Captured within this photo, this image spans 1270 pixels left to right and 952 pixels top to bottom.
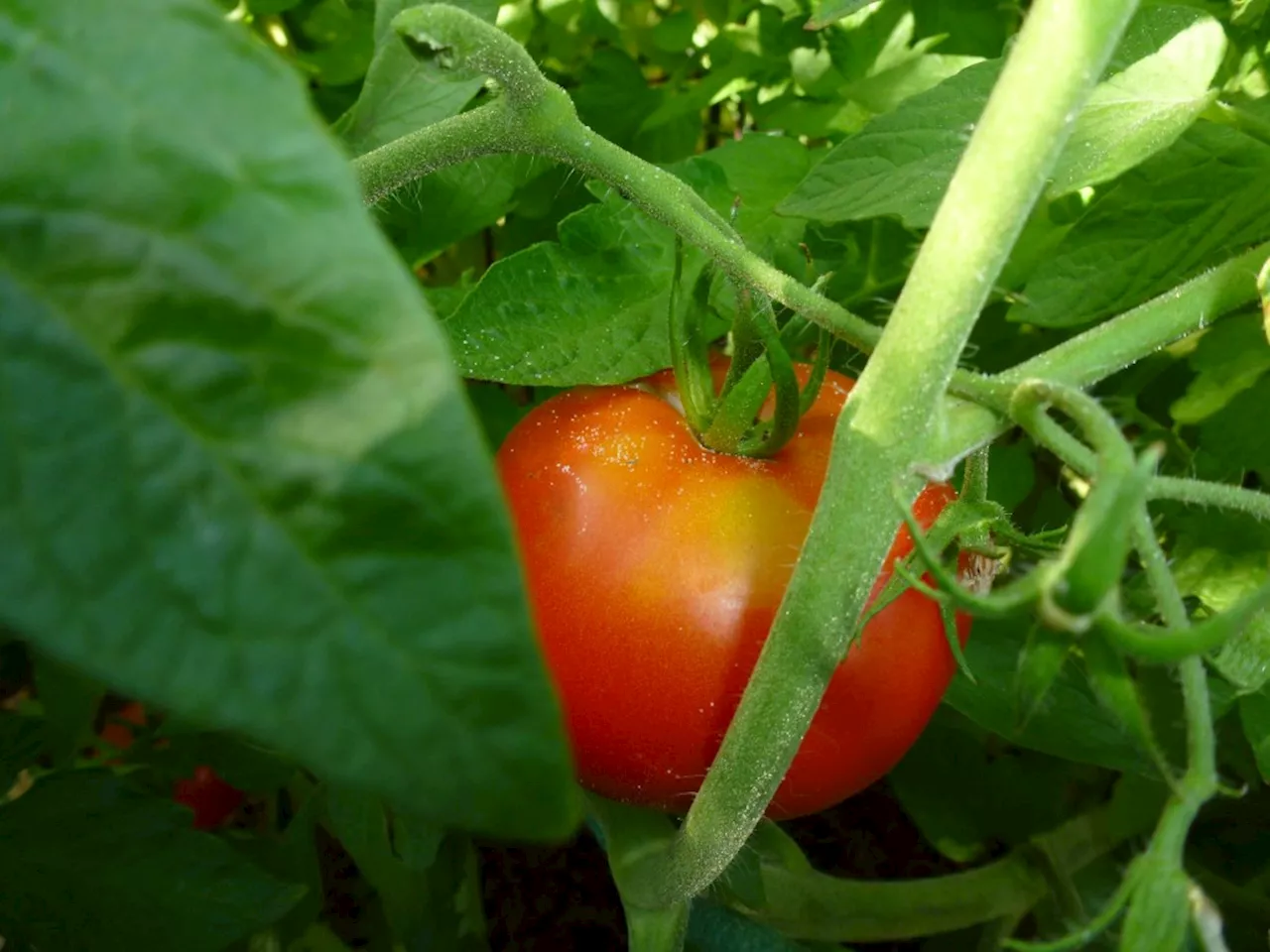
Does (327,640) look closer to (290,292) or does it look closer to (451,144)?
(290,292)

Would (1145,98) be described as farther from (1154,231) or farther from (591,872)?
(591,872)

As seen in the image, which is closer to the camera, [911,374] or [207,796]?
[911,374]

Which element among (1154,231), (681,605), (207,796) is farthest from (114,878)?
(1154,231)

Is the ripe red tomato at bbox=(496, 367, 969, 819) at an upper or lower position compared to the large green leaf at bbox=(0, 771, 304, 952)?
upper

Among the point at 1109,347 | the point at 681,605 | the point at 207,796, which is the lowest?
the point at 207,796

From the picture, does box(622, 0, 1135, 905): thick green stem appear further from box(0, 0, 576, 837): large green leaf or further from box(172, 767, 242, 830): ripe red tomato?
box(172, 767, 242, 830): ripe red tomato

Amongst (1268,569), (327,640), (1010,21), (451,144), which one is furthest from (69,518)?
(1010,21)

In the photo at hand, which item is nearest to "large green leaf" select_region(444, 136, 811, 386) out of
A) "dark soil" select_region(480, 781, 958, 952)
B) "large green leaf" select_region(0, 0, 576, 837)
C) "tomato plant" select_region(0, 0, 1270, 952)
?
"tomato plant" select_region(0, 0, 1270, 952)

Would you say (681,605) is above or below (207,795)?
above
